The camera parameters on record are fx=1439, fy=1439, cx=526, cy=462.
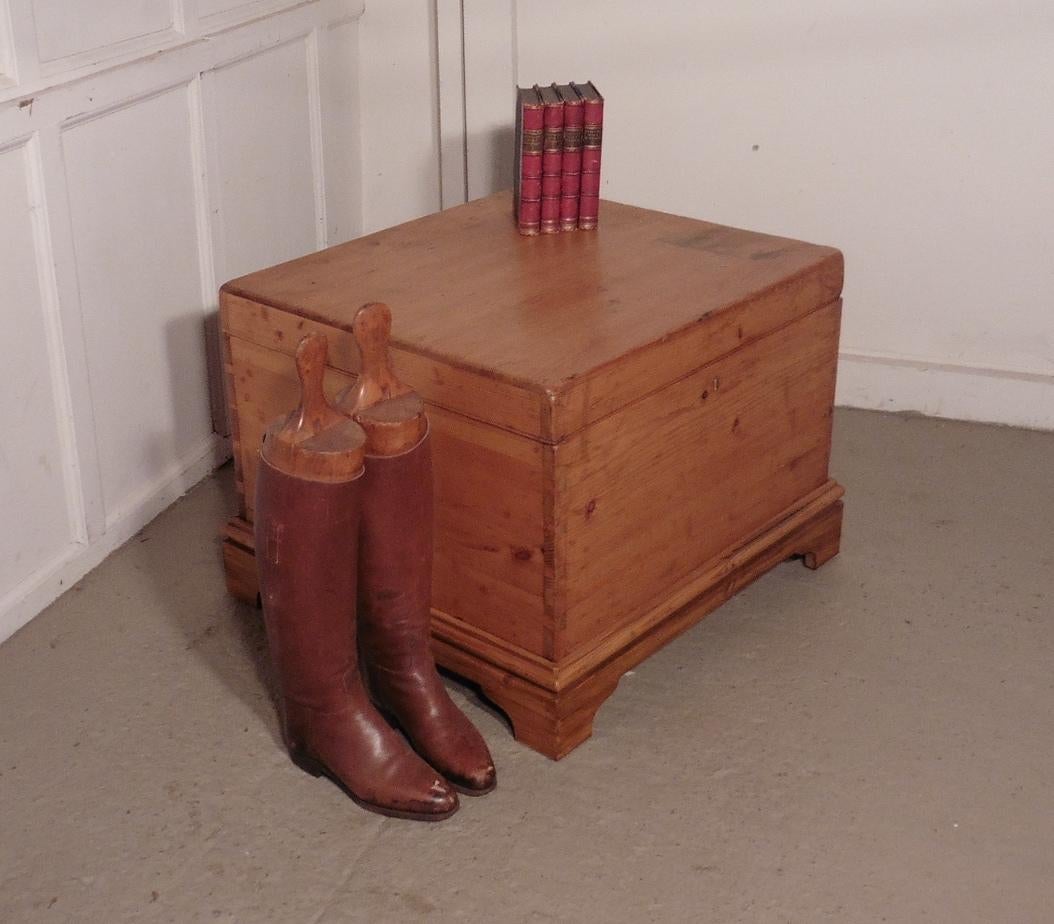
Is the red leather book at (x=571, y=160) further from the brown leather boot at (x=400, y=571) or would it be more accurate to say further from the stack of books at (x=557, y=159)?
the brown leather boot at (x=400, y=571)

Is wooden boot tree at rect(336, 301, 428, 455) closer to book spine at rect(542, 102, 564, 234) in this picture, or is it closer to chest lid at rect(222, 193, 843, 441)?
chest lid at rect(222, 193, 843, 441)

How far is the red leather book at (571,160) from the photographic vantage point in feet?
7.73

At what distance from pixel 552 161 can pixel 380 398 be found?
0.70 meters

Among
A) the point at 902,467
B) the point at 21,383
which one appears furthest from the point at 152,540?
the point at 902,467

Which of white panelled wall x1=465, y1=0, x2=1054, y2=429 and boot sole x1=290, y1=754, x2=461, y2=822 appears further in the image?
white panelled wall x1=465, y1=0, x2=1054, y2=429

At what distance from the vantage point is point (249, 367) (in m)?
2.16

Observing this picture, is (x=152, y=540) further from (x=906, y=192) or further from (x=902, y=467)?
(x=906, y=192)

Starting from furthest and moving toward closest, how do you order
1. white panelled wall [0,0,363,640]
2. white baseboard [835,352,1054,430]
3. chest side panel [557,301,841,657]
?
white baseboard [835,352,1054,430]
white panelled wall [0,0,363,640]
chest side panel [557,301,841,657]

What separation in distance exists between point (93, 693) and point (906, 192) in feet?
6.04

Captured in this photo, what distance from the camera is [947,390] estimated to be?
3014mm

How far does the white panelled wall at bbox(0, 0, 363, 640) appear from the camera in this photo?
2178mm

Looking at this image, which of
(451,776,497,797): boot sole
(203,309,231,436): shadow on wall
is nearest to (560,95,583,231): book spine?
(203,309,231,436): shadow on wall

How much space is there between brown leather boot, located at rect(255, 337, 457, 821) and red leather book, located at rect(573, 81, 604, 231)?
79cm

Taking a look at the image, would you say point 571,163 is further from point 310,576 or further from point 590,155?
point 310,576
